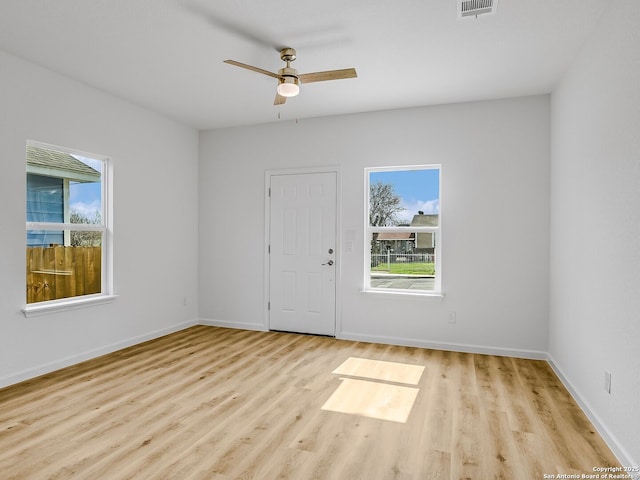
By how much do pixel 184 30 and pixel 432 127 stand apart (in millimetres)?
2895

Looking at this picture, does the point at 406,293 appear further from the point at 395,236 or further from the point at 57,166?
the point at 57,166

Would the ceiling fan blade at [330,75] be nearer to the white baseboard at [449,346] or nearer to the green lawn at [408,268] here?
the green lawn at [408,268]

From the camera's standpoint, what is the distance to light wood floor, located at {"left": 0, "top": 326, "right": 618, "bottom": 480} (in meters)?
2.21

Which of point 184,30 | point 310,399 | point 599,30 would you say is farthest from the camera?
point 310,399

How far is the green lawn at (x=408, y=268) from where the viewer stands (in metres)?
4.73

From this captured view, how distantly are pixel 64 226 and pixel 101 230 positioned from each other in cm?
44

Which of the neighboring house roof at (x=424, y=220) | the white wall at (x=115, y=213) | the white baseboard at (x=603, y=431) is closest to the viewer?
the white baseboard at (x=603, y=431)

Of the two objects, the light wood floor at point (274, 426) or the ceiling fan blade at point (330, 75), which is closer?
the light wood floor at point (274, 426)

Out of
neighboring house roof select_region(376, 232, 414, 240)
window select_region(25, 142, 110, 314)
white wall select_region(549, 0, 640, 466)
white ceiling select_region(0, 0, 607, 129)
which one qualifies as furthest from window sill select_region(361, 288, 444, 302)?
window select_region(25, 142, 110, 314)

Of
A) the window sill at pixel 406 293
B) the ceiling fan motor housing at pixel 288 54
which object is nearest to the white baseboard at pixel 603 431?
the window sill at pixel 406 293

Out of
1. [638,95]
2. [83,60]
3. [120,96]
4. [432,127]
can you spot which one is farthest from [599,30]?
[120,96]

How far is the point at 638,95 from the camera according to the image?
7.12 feet

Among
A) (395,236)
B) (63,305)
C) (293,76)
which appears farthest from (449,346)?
(63,305)

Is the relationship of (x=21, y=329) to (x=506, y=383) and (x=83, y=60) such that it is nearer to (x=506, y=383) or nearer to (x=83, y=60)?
(x=83, y=60)
